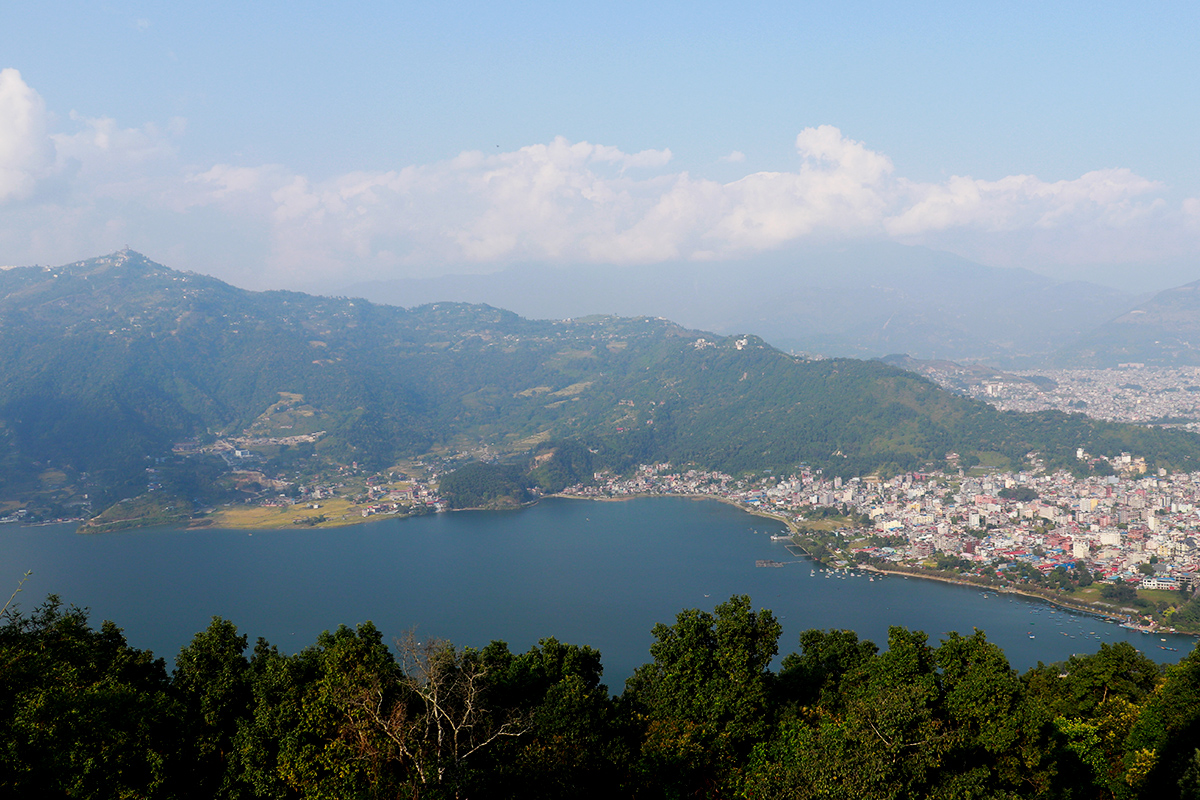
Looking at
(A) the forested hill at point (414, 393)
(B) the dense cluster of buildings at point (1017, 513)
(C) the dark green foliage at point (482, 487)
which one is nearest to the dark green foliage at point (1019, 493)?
(B) the dense cluster of buildings at point (1017, 513)

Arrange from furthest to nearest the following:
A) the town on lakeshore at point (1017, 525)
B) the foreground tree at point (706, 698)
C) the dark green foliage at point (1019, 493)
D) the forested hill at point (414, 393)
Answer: the forested hill at point (414, 393)
the dark green foliage at point (1019, 493)
the town on lakeshore at point (1017, 525)
the foreground tree at point (706, 698)

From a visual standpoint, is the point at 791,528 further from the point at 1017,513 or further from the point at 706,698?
the point at 706,698

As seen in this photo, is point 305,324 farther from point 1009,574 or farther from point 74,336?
point 1009,574

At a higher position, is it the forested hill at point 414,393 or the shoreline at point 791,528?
the forested hill at point 414,393

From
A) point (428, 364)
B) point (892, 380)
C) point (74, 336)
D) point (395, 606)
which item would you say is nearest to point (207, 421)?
point (74, 336)

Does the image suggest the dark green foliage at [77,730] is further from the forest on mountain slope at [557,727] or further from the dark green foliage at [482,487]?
the dark green foliage at [482,487]

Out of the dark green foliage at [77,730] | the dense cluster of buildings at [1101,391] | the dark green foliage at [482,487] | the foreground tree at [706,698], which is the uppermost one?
the dense cluster of buildings at [1101,391]

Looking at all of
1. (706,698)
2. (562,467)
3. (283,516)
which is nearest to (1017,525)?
(562,467)
